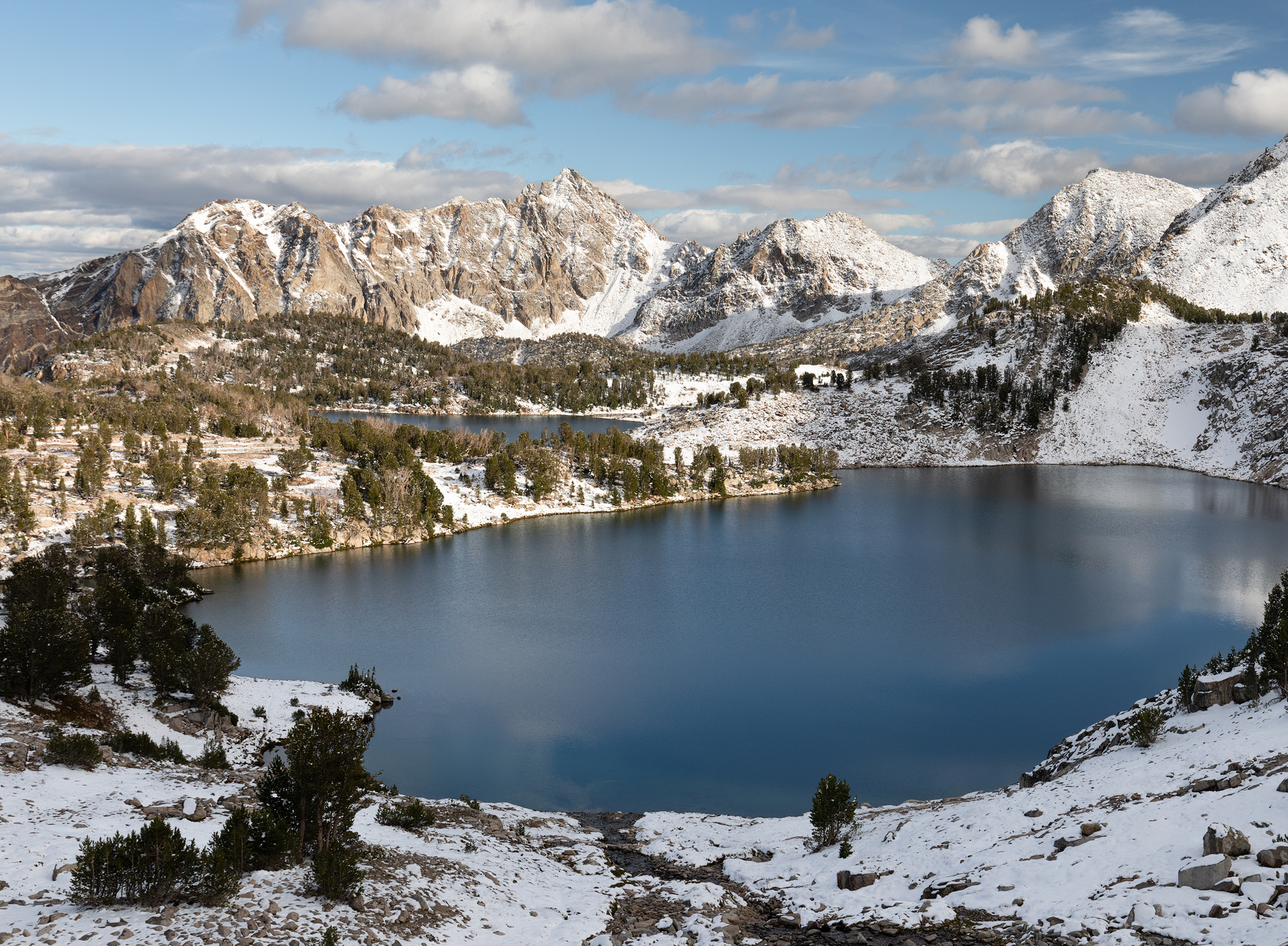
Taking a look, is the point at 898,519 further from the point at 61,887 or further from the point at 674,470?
the point at 61,887

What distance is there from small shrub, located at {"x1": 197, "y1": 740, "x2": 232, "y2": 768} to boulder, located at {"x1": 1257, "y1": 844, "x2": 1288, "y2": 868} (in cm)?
3014

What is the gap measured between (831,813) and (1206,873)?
1010 centimetres

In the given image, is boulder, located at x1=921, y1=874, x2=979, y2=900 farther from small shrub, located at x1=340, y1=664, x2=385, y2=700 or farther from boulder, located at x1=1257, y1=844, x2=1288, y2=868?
small shrub, located at x1=340, y1=664, x2=385, y2=700

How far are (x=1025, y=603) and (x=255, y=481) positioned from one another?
240 ft

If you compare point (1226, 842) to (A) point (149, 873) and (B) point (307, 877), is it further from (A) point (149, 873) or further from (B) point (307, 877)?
(A) point (149, 873)

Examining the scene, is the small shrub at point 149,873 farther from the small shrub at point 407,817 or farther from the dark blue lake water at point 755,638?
the dark blue lake water at point 755,638

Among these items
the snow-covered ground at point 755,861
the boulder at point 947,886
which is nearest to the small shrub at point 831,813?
the snow-covered ground at point 755,861

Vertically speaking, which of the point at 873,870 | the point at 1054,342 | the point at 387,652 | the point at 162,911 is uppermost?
the point at 1054,342

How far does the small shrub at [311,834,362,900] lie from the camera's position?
1688 centimetres

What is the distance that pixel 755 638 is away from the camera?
5497 cm

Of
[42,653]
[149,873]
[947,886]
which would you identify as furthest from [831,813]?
[42,653]

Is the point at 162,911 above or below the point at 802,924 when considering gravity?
above

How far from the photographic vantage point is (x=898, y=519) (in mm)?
97375

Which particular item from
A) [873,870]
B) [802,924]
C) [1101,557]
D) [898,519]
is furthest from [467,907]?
[898,519]
